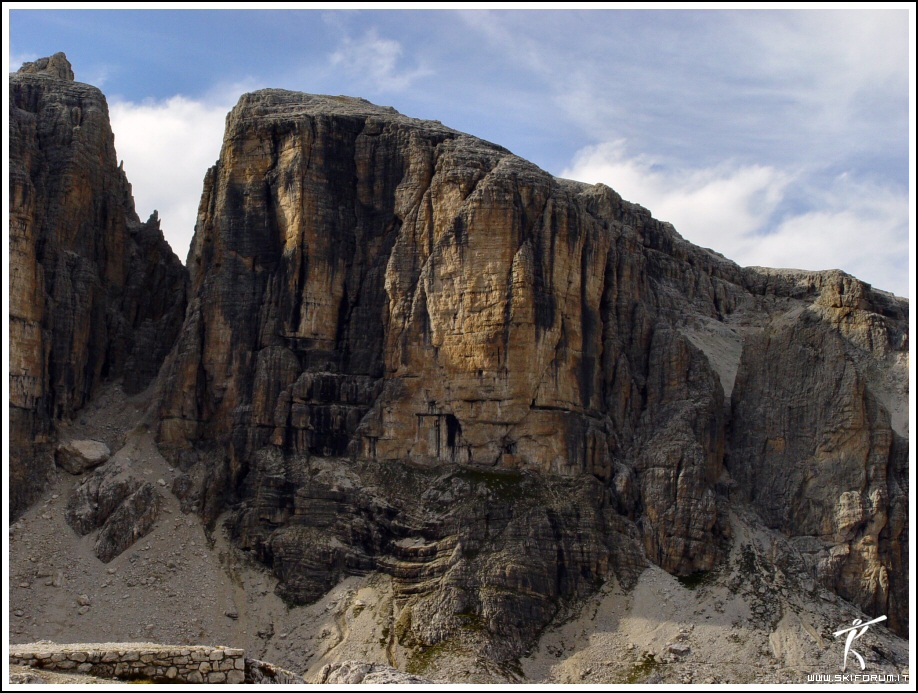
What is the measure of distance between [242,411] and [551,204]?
26.9 metres

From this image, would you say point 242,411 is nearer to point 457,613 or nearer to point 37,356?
point 37,356

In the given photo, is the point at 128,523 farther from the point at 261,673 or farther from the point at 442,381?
the point at 261,673

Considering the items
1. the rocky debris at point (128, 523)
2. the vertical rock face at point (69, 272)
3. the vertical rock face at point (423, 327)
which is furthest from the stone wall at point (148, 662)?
the vertical rock face at point (69, 272)

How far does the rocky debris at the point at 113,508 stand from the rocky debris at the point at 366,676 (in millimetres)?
25200

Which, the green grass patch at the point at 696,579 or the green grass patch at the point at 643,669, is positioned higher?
the green grass patch at the point at 696,579

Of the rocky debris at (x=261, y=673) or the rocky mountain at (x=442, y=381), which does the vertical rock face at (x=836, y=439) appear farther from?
the rocky debris at (x=261, y=673)

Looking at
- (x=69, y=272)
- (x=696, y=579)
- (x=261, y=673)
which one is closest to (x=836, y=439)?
(x=696, y=579)

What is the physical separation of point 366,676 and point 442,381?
33.9m

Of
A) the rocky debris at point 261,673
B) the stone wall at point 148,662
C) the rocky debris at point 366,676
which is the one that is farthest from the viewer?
the rocky debris at point 366,676

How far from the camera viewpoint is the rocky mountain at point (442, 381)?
9238 centimetres

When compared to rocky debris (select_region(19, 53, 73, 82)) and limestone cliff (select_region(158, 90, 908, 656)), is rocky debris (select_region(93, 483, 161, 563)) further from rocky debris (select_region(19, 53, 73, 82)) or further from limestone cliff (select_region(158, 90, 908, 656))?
rocky debris (select_region(19, 53, 73, 82))

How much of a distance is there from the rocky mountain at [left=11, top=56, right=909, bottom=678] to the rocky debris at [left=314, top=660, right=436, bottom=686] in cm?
1566

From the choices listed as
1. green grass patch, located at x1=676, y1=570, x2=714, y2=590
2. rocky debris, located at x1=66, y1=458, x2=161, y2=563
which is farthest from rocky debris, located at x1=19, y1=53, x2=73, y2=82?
green grass patch, located at x1=676, y1=570, x2=714, y2=590

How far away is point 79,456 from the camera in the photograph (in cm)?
9919
